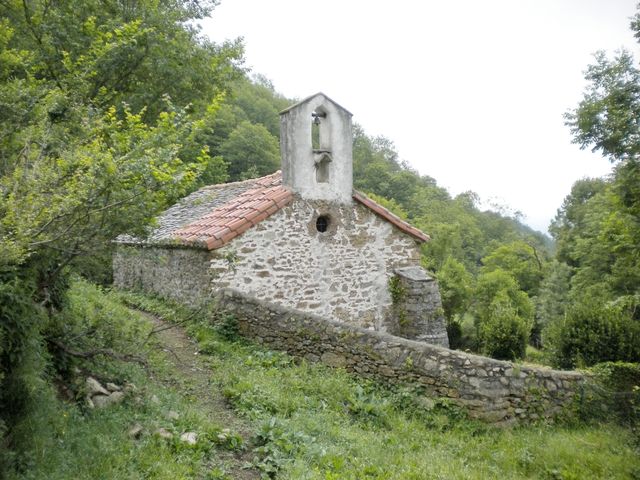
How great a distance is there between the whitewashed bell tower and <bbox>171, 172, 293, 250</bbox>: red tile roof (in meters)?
0.55

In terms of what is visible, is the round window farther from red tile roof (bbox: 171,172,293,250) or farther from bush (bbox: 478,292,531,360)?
bush (bbox: 478,292,531,360)

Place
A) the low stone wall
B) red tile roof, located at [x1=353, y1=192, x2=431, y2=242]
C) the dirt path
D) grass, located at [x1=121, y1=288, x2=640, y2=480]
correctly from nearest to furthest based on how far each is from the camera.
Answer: the dirt path → grass, located at [x1=121, y1=288, x2=640, y2=480] → the low stone wall → red tile roof, located at [x1=353, y1=192, x2=431, y2=242]

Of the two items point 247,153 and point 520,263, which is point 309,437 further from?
point 520,263

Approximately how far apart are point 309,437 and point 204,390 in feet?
6.08

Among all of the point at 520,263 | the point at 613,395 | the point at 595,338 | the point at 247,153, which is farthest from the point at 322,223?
the point at 520,263

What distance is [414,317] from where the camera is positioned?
1095 centimetres

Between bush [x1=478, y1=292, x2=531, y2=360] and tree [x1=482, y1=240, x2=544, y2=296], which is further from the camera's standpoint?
tree [x1=482, y1=240, x2=544, y2=296]

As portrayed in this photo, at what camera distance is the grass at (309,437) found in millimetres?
4207

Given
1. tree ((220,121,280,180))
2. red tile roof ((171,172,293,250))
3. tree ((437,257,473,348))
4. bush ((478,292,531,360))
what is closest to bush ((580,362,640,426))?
red tile roof ((171,172,293,250))

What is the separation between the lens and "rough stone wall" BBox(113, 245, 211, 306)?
9531 mm

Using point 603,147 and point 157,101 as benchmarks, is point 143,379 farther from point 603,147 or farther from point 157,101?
point 603,147

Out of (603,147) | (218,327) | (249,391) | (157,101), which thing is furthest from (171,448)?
(603,147)

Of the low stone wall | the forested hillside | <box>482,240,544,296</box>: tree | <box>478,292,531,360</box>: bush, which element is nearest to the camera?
the forested hillside

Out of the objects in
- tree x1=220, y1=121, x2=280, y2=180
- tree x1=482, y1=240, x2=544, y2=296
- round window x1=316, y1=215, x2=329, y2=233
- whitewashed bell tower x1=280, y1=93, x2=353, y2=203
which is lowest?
tree x1=482, y1=240, x2=544, y2=296
